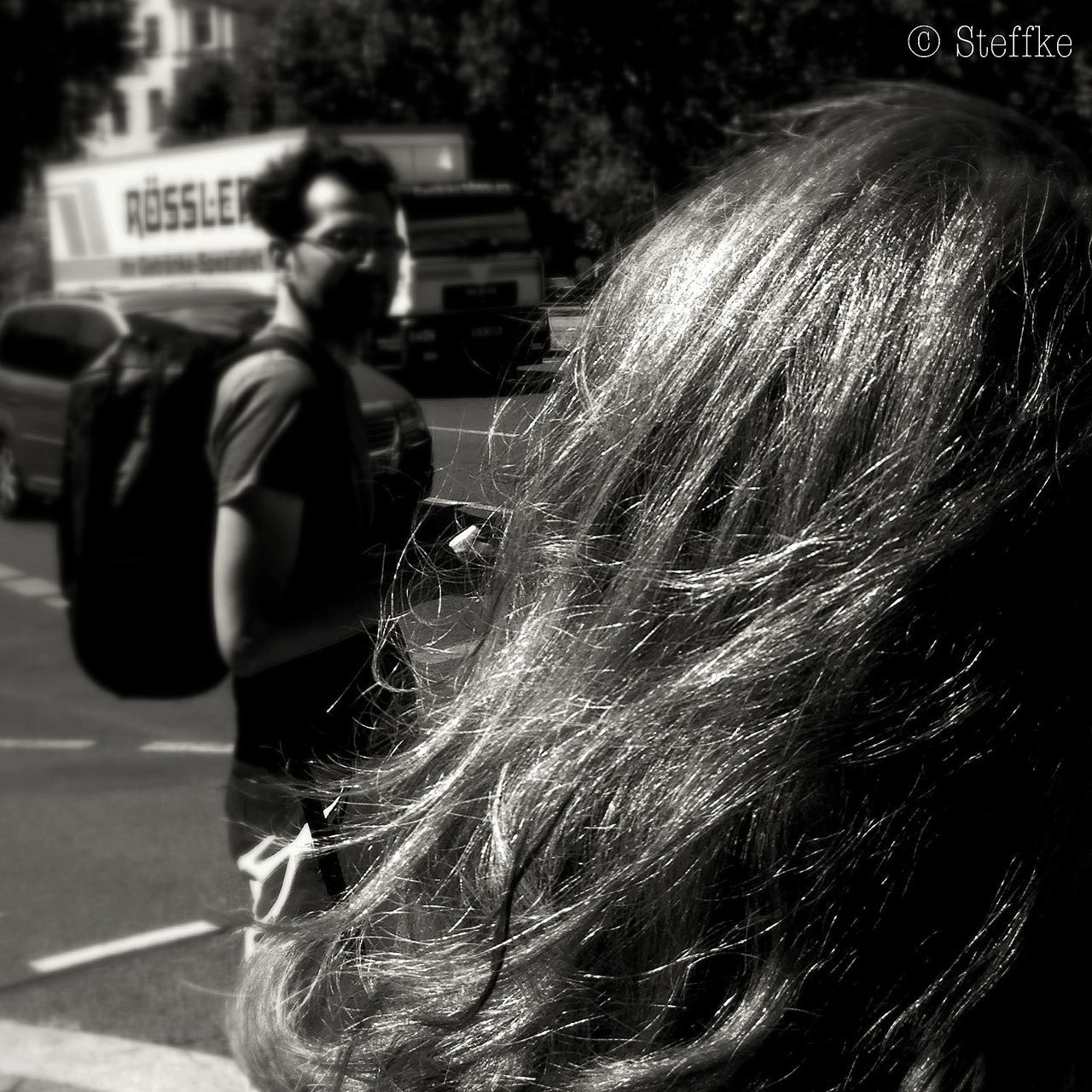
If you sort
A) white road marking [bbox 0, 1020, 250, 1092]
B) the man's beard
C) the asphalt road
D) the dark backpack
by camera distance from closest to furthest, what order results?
the asphalt road → the man's beard → white road marking [bbox 0, 1020, 250, 1092] → the dark backpack

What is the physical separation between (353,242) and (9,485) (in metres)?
10.1

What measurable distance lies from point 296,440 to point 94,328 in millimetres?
9512

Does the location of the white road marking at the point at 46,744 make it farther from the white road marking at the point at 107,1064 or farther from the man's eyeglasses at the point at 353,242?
the man's eyeglasses at the point at 353,242

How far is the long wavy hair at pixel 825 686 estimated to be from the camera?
0.84 m

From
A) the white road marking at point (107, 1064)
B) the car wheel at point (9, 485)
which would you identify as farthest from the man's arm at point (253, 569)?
the car wheel at point (9, 485)

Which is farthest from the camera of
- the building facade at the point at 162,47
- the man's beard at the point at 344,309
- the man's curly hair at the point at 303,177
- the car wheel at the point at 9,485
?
the building facade at the point at 162,47

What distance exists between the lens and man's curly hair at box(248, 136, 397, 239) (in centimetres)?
304

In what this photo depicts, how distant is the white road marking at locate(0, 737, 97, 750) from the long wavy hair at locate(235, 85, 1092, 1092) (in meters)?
5.54

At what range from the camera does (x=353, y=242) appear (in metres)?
3.00

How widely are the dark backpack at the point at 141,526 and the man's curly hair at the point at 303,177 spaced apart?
79cm

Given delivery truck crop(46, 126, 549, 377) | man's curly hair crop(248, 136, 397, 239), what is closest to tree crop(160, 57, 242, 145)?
delivery truck crop(46, 126, 549, 377)

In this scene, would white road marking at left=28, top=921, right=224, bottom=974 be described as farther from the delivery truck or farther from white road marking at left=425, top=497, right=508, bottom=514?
white road marking at left=425, top=497, right=508, bottom=514

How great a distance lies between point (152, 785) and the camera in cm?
551

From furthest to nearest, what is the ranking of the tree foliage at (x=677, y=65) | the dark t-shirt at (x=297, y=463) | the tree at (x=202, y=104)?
1. the tree at (x=202, y=104)
2. the tree foliage at (x=677, y=65)
3. the dark t-shirt at (x=297, y=463)
